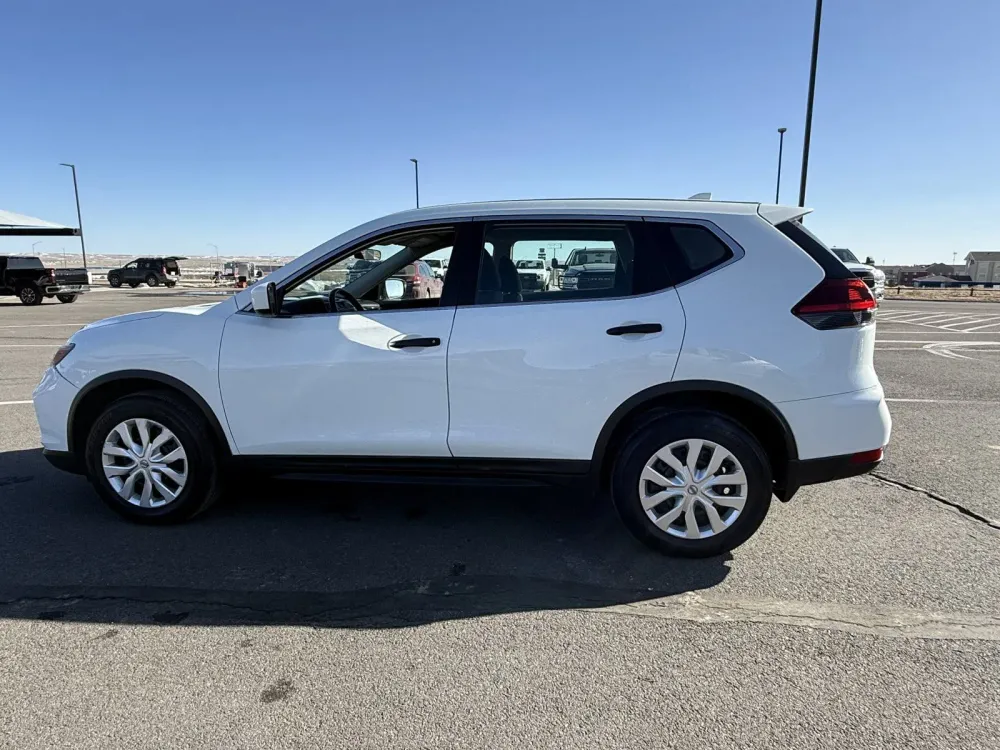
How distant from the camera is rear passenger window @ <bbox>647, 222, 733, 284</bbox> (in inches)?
129

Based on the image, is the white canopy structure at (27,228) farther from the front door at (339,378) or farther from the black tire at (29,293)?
the front door at (339,378)

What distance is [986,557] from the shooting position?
3.36m

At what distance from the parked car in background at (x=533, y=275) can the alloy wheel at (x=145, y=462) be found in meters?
2.18

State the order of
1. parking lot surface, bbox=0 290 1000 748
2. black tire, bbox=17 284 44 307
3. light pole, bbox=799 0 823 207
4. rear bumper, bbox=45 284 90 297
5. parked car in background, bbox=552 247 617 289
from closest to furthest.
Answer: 1. parking lot surface, bbox=0 290 1000 748
2. parked car in background, bbox=552 247 617 289
3. light pole, bbox=799 0 823 207
4. black tire, bbox=17 284 44 307
5. rear bumper, bbox=45 284 90 297

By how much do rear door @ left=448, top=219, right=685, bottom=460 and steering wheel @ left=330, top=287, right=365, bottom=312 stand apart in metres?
0.81

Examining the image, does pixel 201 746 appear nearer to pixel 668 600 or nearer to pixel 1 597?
pixel 1 597

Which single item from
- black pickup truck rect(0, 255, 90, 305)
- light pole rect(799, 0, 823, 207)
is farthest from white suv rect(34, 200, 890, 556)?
black pickup truck rect(0, 255, 90, 305)

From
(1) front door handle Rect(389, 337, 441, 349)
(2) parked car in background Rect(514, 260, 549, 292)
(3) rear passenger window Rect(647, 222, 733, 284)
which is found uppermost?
(3) rear passenger window Rect(647, 222, 733, 284)

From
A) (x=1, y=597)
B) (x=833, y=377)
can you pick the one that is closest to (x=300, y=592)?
(x=1, y=597)

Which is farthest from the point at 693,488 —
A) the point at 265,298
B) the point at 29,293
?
the point at 29,293

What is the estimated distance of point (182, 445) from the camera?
368cm

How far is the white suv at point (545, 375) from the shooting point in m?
3.22

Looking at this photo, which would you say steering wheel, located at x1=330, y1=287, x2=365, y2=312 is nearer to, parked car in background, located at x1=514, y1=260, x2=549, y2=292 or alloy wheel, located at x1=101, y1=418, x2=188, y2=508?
parked car in background, located at x1=514, y1=260, x2=549, y2=292

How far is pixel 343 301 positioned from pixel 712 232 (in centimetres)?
223
